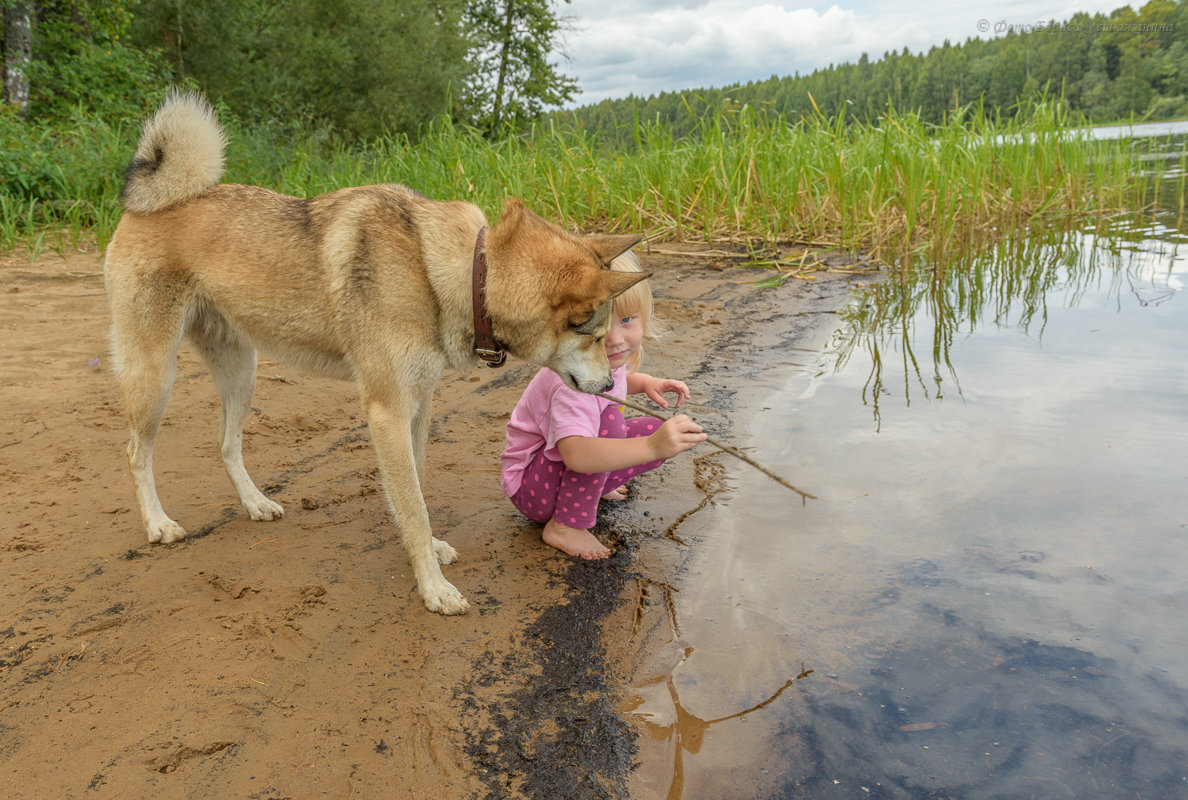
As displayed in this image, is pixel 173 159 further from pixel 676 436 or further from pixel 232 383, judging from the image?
pixel 676 436

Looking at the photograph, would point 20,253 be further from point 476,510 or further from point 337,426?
point 476,510

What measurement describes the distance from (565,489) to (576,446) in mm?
273

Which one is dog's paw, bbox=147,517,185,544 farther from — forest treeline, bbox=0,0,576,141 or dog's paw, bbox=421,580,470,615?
forest treeline, bbox=0,0,576,141

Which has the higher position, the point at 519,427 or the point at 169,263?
the point at 169,263

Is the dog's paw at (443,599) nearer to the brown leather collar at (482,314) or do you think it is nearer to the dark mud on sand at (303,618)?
the dark mud on sand at (303,618)

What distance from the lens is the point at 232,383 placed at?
11.7 ft

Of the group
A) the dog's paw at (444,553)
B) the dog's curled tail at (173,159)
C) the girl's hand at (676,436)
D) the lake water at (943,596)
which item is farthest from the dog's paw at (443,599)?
the dog's curled tail at (173,159)

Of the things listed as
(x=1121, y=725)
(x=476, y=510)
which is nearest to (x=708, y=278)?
(x=476, y=510)

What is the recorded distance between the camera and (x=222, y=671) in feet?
7.54

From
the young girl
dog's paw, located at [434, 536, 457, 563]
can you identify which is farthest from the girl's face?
dog's paw, located at [434, 536, 457, 563]

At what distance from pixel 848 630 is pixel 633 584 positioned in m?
0.76

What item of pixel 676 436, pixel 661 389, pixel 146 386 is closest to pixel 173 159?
pixel 146 386

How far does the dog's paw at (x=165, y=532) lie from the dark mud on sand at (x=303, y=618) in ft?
0.17

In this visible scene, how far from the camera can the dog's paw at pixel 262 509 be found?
3373 mm
